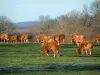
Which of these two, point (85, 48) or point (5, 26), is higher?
point (5, 26)

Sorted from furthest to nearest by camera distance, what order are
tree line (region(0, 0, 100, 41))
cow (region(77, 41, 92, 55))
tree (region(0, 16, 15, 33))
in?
1. tree (region(0, 16, 15, 33))
2. tree line (region(0, 0, 100, 41))
3. cow (region(77, 41, 92, 55))

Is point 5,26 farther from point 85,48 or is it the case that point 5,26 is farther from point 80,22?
point 85,48

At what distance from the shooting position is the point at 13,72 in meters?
20.2

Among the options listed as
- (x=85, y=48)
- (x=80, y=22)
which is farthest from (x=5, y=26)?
(x=85, y=48)

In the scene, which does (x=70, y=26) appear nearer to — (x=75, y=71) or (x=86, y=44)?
(x=86, y=44)

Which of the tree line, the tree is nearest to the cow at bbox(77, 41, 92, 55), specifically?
the tree line

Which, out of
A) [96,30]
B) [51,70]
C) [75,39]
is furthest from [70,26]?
[51,70]

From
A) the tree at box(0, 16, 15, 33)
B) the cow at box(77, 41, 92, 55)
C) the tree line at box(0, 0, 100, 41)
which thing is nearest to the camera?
the cow at box(77, 41, 92, 55)

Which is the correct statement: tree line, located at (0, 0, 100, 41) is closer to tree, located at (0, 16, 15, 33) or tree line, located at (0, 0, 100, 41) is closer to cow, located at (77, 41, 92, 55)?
tree, located at (0, 16, 15, 33)

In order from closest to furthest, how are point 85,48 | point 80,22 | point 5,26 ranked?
point 85,48
point 80,22
point 5,26

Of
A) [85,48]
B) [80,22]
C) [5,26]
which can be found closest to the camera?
[85,48]

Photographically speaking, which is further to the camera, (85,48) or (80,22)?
(80,22)

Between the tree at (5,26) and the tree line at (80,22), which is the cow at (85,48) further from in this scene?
the tree at (5,26)

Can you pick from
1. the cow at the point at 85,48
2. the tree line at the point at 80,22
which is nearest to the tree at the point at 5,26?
the tree line at the point at 80,22
